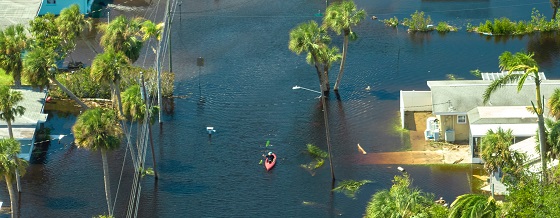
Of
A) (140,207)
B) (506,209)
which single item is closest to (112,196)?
(140,207)

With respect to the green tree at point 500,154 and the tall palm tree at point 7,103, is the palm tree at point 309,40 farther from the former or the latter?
the tall palm tree at point 7,103

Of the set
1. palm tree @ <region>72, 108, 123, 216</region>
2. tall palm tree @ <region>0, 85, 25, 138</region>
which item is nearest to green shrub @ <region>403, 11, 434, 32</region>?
tall palm tree @ <region>0, 85, 25, 138</region>

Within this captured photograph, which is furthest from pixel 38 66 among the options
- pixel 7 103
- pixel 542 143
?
pixel 542 143

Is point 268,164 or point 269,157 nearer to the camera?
point 268,164

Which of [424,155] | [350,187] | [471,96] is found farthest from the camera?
[471,96]

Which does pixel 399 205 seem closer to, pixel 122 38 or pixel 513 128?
pixel 513 128

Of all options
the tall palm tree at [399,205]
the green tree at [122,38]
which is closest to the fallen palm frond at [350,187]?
the tall palm tree at [399,205]
